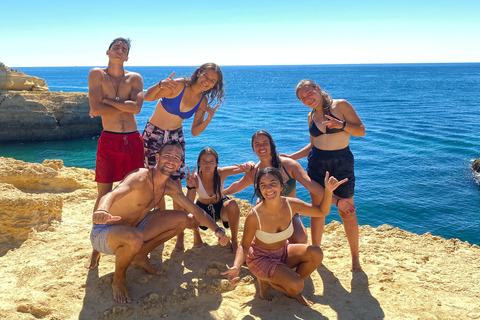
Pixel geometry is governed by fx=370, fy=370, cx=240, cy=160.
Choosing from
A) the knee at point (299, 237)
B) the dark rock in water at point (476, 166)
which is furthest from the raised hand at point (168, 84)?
the dark rock in water at point (476, 166)

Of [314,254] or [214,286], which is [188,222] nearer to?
[214,286]

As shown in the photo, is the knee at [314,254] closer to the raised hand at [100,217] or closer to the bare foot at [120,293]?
the bare foot at [120,293]

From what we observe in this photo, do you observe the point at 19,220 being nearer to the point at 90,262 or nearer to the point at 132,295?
the point at 90,262

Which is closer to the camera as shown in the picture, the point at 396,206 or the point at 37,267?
the point at 37,267

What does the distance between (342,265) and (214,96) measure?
109 inches

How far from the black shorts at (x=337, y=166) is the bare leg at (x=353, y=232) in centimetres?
25

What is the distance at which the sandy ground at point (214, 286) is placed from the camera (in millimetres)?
3625

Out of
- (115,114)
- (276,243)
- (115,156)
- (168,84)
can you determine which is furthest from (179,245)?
(168,84)

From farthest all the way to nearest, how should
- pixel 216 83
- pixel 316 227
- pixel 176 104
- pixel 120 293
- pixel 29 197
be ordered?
pixel 29 197, pixel 216 83, pixel 176 104, pixel 316 227, pixel 120 293

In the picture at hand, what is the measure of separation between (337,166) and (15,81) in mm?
22448

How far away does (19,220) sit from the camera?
5.10 metres

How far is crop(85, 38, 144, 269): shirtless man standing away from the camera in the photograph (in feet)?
14.6

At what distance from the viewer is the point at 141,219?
4.11 metres

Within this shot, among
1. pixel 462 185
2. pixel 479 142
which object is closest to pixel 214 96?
pixel 462 185
